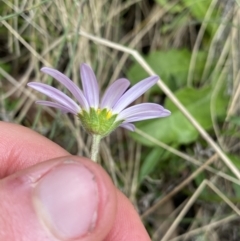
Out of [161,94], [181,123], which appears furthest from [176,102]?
[161,94]

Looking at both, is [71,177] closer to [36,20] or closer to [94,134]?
[94,134]

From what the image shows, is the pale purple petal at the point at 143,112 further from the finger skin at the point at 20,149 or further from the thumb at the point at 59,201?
the finger skin at the point at 20,149

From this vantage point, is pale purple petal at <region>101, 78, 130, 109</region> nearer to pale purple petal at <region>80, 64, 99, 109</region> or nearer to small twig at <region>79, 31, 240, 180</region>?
pale purple petal at <region>80, 64, 99, 109</region>

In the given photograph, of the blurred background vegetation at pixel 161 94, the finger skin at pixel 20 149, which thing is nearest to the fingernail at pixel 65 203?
the finger skin at pixel 20 149

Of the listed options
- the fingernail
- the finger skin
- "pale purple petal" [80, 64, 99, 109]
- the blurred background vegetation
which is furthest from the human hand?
the blurred background vegetation

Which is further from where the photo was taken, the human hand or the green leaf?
the green leaf

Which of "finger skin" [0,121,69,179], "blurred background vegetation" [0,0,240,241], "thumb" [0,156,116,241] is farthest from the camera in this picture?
"blurred background vegetation" [0,0,240,241]
